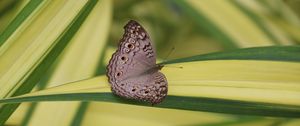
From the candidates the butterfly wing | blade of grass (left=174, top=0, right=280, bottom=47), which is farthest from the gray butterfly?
blade of grass (left=174, top=0, right=280, bottom=47)

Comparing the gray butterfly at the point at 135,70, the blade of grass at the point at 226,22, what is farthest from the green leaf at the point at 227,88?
the blade of grass at the point at 226,22

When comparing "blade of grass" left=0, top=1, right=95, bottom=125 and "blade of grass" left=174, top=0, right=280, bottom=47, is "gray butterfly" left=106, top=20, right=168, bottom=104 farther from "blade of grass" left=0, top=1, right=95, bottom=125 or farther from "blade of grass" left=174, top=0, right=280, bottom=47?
"blade of grass" left=174, top=0, right=280, bottom=47

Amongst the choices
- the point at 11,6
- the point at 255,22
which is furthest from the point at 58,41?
the point at 255,22

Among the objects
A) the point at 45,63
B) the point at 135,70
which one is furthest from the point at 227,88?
the point at 45,63

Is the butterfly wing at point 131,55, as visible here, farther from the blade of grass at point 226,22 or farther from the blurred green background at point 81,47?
the blade of grass at point 226,22

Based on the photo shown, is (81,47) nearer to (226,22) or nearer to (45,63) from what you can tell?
(45,63)

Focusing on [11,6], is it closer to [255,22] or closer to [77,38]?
[77,38]

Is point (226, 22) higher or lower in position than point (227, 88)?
higher
